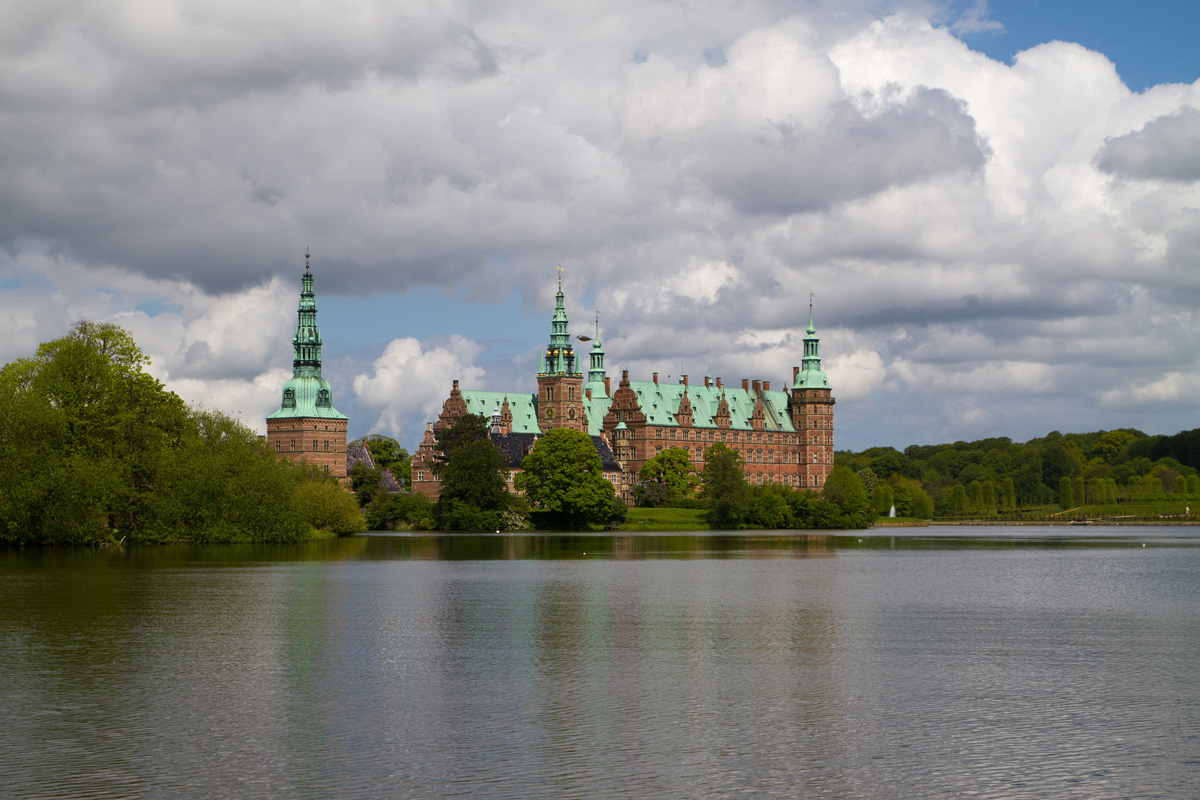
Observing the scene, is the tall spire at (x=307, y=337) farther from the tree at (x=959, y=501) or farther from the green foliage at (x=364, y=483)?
the tree at (x=959, y=501)

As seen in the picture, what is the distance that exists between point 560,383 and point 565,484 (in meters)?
47.0

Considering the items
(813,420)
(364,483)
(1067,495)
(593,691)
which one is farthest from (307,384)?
(593,691)

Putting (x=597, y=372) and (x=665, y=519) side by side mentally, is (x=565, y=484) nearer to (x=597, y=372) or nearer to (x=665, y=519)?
(x=665, y=519)

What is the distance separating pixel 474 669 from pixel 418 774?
24.3 feet

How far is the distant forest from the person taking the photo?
158750mm

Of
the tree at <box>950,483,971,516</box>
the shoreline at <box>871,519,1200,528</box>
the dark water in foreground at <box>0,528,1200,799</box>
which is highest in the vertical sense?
the tree at <box>950,483,971,516</box>

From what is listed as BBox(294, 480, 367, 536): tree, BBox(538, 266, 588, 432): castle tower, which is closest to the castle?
BBox(538, 266, 588, 432): castle tower

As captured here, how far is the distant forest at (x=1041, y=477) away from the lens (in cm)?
15875

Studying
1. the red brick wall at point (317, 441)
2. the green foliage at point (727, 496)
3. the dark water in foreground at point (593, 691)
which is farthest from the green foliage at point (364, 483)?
the dark water in foreground at point (593, 691)

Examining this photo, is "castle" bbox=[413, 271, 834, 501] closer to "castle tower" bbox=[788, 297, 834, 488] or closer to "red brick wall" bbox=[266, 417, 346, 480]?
"castle tower" bbox=[788, 297, 834, 488]

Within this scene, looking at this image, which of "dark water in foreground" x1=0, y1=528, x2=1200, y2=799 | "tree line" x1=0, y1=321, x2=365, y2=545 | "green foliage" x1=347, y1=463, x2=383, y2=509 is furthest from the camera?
"green foliage" x1=347, y1=463, x2=383, y2=509

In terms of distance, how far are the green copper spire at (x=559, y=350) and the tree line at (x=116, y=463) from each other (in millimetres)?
83615

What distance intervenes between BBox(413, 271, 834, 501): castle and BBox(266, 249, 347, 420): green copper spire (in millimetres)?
14209

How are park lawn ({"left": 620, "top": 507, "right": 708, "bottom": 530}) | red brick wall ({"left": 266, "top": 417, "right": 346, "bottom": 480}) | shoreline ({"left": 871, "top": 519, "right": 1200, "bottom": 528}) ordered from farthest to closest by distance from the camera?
1. red brick wall ({"left": 266, "top": 417, "right": 346, "bottom": 480})
2. shoreline ({"left": 871, "top": 519, "right": 1200, "bottom": 528})
3. park lawn ({"left": 620, "top": 507, "right": 708, "bottom": 530})
